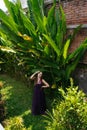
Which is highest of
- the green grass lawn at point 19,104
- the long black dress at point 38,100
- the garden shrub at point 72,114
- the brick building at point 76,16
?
the brick building at point 76,16

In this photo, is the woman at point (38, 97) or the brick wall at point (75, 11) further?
the woman at point (38, 97)

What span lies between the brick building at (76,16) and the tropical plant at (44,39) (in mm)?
149

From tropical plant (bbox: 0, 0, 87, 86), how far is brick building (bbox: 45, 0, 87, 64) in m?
0.15

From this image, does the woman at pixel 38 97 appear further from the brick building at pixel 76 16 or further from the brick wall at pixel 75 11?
the brick wall at pixel 75 11

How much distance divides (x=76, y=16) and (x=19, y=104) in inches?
110

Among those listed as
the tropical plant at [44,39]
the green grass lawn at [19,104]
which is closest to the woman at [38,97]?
the green grass lawn at [19,104]

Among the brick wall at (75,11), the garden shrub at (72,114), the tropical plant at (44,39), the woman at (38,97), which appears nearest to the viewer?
the garden shrub at (72,114)

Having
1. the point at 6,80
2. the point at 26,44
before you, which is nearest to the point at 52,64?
the point at 26,44

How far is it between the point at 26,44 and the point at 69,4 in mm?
1505

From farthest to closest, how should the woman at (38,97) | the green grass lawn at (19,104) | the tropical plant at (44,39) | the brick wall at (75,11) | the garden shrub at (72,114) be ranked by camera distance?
the tropical plant at (44,39) < the woman at (38,97) < the brick wall at (75,11) < the green grass lawn at (19,104) < the garden shrub at (72,114)

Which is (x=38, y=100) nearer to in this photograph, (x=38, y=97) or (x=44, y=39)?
(x=38, y=97)

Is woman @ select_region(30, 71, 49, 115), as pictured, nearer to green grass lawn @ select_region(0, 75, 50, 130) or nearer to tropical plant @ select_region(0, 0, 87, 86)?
green grass lawn @ select_region(0, 75, 50, 130)

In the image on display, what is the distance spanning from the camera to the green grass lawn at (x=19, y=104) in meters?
7.61

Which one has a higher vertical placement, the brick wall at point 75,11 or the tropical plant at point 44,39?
the brick wall at point 75,11
